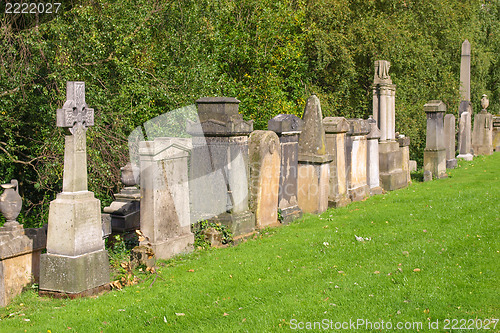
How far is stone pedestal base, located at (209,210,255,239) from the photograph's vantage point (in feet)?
29.3

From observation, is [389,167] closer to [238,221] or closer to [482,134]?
[238,221]

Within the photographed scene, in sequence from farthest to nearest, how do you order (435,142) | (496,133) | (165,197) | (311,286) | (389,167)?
(496,133) < (435,142) < (389,167) < (165,197) < (311,286)

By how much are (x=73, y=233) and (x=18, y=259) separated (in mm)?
949

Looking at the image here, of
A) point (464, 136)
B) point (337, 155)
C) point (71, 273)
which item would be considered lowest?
point (71, 273)

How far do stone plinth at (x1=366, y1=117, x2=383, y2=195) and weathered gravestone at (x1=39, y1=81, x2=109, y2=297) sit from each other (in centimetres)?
819

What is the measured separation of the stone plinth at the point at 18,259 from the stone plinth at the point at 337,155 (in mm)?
6293

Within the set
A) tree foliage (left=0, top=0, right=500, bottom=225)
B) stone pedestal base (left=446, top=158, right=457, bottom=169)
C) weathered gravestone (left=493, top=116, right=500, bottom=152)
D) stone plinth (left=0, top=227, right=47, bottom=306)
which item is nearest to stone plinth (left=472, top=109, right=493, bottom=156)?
weathered gravestone (left=493, top=116, right=500, bottom=152)

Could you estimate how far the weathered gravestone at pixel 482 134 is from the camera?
21969 millimetres

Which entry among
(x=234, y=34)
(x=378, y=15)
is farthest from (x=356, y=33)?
(x=234, y=34)

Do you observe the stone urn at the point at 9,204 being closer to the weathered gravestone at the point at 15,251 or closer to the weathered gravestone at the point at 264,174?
the weathered gravestone at the point at 15,251

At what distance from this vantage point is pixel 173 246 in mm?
8055

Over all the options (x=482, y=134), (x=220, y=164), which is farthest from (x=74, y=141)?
(x=482, y=134)

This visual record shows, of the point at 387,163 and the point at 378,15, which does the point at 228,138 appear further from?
the point at 378,15

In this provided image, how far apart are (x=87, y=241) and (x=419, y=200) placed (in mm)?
7623
